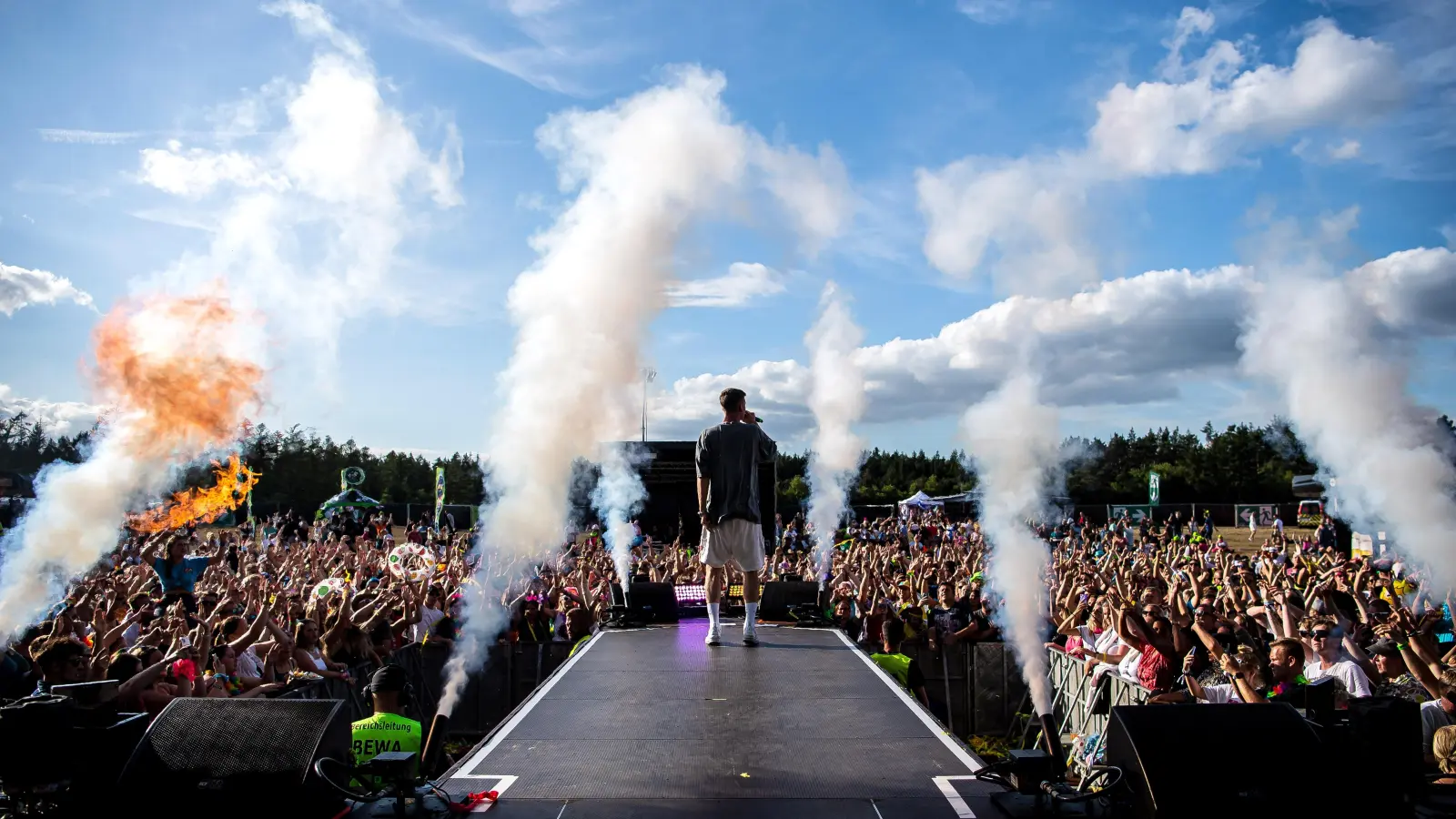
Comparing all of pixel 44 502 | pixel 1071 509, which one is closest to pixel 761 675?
pixel 44 502

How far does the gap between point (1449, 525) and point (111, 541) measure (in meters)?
11.8

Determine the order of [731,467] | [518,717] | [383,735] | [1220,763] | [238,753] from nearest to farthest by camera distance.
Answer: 1. [1220,763]
2. [238,753]
3. [518,717]
4. [383,735]
5. [731,467]

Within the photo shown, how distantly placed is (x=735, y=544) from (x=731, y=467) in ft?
2.29

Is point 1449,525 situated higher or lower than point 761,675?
higher

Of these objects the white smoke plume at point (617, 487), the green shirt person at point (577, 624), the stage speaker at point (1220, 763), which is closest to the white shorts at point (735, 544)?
the stage speaker at point (1220, 763)

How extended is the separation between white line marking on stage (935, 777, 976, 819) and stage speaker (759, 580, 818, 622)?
298 inches

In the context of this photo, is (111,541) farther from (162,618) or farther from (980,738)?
(980,738)

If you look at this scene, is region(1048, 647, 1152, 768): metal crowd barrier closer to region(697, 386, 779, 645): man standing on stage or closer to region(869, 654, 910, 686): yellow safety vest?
region(869, 654, 910, 686): yellow safety vest

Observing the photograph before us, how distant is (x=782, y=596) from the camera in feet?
40.3

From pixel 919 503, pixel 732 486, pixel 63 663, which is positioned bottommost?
pixel 63 663

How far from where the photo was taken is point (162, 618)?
9.71 m

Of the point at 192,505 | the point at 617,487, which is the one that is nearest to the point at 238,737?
the point at 192,505

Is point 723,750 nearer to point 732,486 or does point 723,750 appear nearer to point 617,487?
point 732,486

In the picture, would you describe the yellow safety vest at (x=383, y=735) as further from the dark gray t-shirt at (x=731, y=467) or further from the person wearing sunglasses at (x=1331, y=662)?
the person wearing sunglasses at (x=1331, y=662)
